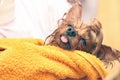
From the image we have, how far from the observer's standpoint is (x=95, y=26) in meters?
1.04

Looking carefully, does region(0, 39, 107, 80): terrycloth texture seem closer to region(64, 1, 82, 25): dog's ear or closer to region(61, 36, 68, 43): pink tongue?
region(61, 36, 68, 43): pink tongue

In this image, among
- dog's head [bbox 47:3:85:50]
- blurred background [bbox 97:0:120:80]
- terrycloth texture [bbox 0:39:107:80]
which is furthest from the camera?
blurred background [bbox 97:0:120:80]

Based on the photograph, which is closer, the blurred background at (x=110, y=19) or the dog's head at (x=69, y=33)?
the dog's head at (x=69, y=33)

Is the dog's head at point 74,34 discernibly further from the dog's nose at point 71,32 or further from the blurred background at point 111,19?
the blurred background at point 111,19

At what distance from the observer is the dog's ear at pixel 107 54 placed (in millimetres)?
1021

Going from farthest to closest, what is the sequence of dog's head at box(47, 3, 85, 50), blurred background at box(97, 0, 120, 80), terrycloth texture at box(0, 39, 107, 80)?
1. blurred background at box(97, 0, 120, 80)
2. dog's head at box(47, 3, 85, 50)
3. terrycloth texture at box(0, 39, 107, 80)

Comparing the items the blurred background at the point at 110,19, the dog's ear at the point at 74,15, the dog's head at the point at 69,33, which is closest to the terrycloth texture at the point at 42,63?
the dog's head at the point at 69,33

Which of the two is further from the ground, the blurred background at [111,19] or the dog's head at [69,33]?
the dog's head at [69,33]

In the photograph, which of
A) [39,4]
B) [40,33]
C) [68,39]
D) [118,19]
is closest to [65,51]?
[68,39]

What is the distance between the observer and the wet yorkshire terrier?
3.19 ft

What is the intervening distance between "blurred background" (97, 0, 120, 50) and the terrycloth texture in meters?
0.68

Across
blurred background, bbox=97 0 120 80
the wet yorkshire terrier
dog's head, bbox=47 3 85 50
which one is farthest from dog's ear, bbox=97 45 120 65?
blurred background, bbox=97 0 120 80

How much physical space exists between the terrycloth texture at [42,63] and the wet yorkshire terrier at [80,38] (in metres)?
0.04

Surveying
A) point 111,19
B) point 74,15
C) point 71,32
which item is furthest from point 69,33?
point 111,19
